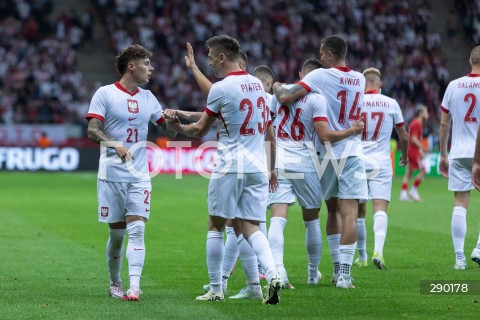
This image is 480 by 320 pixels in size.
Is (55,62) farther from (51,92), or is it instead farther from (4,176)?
(4,176)

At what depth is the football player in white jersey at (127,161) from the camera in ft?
31.1

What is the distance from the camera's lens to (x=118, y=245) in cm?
981

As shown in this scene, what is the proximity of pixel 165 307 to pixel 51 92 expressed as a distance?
29.9 m

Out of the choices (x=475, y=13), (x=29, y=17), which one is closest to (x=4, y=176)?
(x=29, y=17)

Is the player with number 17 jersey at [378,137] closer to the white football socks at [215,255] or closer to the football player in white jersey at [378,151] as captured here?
the football player in white jersey at [378,151]

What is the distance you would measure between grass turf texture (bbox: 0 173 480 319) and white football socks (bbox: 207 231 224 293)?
286mm

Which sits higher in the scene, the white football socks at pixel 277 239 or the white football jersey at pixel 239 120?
the white football jersey at pixel 239 120

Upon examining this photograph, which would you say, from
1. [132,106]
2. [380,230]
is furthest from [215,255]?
[380,230]

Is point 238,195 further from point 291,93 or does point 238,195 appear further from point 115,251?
point 291,93

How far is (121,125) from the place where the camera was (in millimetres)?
9617

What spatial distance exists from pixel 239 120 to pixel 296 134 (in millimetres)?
1525

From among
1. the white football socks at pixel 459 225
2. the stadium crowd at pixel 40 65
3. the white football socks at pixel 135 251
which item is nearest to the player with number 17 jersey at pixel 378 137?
the white football socks at pixel 459 225

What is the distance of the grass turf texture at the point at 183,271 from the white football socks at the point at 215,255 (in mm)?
286

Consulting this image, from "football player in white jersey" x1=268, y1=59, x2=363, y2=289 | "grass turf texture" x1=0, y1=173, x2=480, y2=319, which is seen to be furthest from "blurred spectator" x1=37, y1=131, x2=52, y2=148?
"football player in white jersey" x1=268, y1=59, x2=363, y2=289
